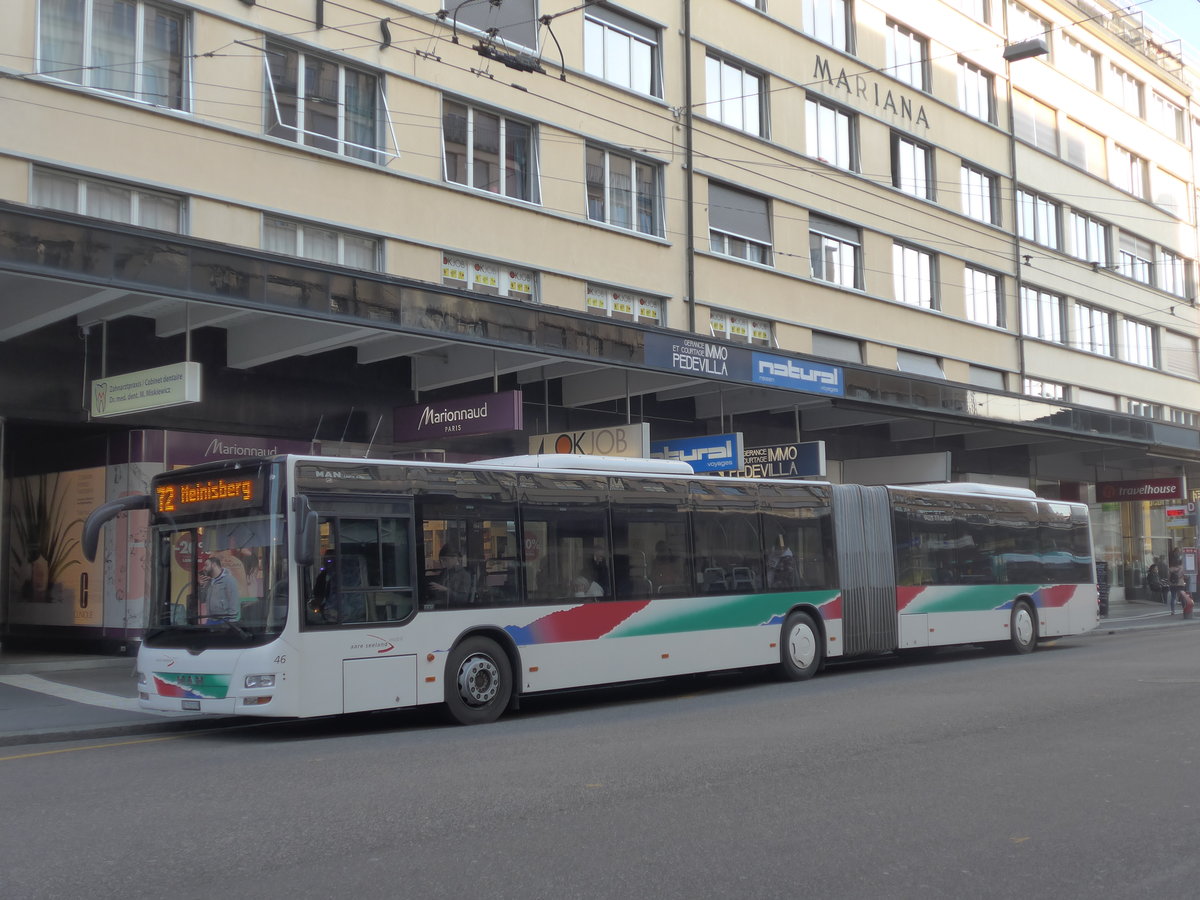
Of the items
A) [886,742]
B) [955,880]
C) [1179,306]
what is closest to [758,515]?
[886,742]

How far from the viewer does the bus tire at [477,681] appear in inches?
486

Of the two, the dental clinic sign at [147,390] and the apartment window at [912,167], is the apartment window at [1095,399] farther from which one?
the dental clinic sign at [147,390]

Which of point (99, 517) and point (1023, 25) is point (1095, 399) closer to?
point (1023, 25)

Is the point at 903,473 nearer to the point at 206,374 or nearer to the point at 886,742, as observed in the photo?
the point at 206,374

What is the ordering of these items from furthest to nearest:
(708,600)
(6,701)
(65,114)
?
(65,114) < (708,600) < (6,701)

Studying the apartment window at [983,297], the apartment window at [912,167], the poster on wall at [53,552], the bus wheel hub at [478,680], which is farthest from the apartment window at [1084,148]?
the bus wheel hub at [478,680]

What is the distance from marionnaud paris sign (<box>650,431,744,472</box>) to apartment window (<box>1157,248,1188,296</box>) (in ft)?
98.2

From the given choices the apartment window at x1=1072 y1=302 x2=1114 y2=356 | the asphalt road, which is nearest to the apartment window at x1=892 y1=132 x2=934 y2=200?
the apartment window at x1=1072 y1=302 x2=1114 y2=356

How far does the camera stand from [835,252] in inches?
1187

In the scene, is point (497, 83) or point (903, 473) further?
point (903, 473)

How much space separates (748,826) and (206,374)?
13.4 meters

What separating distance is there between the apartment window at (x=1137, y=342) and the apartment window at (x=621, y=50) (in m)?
23.6

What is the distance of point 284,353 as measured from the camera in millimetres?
17766

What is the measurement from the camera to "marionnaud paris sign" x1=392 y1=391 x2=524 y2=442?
1803 cm
